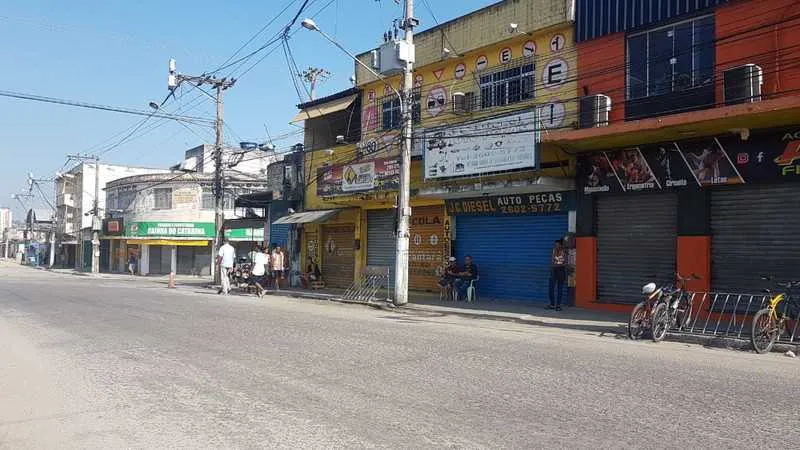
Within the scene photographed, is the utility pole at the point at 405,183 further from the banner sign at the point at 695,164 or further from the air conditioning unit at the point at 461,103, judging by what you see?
the banner sign at the point at 695,164

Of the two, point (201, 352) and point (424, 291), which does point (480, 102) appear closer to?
point (424, 291)

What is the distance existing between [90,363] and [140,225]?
39.2m

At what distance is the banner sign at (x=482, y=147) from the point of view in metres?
16.1

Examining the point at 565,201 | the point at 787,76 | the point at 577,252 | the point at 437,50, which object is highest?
the point at 437,50

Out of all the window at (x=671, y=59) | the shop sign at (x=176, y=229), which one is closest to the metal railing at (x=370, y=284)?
the window at (x=671, y=59)

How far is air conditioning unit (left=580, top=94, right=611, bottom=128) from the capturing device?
15.4m

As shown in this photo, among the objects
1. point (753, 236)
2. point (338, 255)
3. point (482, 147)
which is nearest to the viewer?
point (753, 236)

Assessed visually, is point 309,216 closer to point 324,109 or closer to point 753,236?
point 324,109

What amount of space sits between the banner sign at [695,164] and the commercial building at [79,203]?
47.9 meters

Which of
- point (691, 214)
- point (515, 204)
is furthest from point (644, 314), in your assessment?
point (515, 204)

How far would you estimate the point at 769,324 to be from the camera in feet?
33.2

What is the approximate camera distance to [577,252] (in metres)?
16.6

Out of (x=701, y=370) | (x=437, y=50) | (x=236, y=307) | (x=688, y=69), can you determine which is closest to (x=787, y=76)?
(x=688, y=69)

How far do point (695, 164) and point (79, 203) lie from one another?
58.6m
